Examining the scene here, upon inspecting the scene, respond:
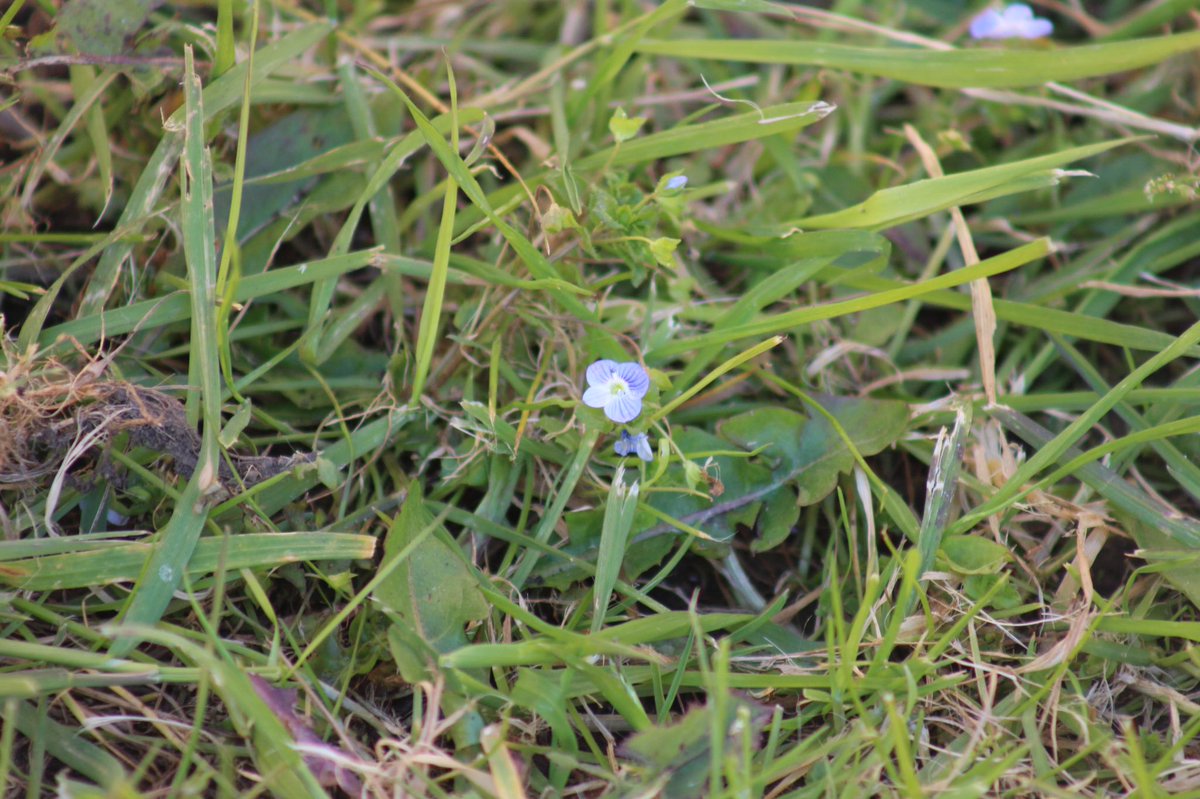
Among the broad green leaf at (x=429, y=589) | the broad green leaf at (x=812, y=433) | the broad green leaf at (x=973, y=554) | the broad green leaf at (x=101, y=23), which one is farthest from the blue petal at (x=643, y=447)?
the broad green leaf at (x=101, y=23)

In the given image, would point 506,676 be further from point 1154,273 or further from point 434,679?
point 1154,273

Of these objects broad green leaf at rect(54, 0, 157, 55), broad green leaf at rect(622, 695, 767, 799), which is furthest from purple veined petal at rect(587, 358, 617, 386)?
broad green leaf at rect(54, 0, 157, 55)

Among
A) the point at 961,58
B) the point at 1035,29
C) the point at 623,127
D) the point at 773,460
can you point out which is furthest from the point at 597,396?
the point at 1035,29

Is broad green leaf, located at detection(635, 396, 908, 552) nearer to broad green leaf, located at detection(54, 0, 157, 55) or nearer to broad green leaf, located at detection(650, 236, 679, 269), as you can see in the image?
broad green leaf, located at detection(650, 236, 679, 269)

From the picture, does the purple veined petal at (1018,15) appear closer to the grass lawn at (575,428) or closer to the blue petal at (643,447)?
the grass lawn at (575,428)

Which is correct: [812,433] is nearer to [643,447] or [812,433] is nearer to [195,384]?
[643,447]

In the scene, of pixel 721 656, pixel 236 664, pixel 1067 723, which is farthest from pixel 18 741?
pixel 1067 723
